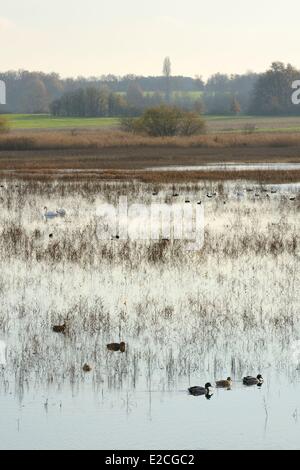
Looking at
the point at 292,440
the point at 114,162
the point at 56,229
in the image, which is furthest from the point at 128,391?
the point at 114,162

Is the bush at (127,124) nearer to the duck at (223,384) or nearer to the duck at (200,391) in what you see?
the duck at (223,384)

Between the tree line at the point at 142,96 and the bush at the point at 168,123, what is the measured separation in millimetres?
9279

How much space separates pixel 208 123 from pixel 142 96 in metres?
51.8

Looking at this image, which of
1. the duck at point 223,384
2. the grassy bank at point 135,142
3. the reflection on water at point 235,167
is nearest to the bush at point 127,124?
the grassy bank at point 135,142

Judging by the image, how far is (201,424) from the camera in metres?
8.66

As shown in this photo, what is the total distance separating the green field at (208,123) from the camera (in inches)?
3931

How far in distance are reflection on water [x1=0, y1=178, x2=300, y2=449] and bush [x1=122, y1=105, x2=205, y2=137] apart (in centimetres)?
5623

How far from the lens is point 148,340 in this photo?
11547 mm

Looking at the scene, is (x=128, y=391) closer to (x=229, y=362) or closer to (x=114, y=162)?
(x=229, y=362)

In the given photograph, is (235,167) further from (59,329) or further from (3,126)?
(3,126)

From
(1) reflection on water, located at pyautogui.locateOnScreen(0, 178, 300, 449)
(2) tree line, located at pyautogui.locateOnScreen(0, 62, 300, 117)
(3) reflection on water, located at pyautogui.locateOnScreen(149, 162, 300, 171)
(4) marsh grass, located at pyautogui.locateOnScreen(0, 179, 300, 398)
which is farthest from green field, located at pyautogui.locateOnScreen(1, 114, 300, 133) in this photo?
(1) reflection on water, located at pyautogui.locateOnScreen(0, 178, 300, 449)

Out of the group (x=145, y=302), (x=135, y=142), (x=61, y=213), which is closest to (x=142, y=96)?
(x=135, y=142)

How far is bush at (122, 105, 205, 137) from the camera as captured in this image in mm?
76625

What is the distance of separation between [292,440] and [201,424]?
→ 842 mm
